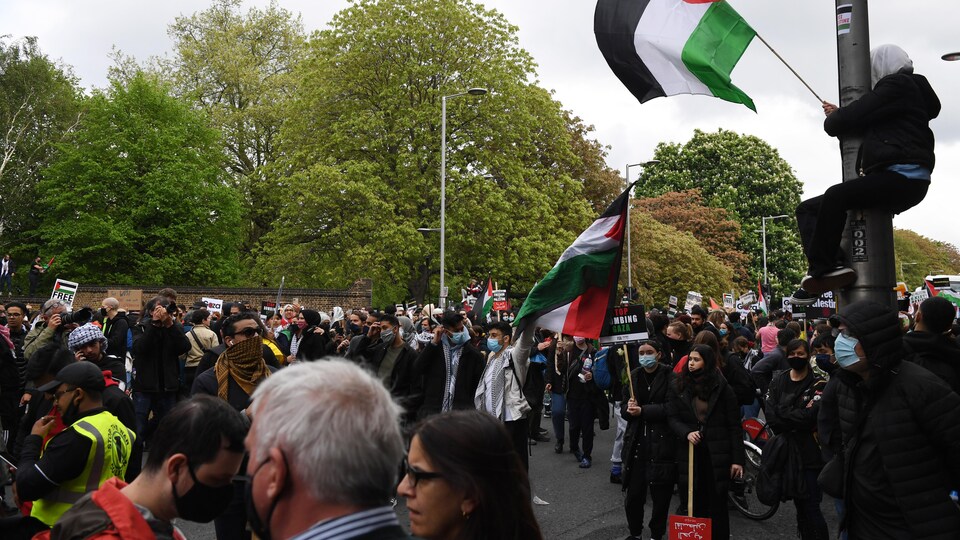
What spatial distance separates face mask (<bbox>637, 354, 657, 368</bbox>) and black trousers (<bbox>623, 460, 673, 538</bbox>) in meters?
1.02

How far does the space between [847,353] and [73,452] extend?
12.6 feet

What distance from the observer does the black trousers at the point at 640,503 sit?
23.4ft

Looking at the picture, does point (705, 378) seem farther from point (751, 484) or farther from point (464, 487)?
point (464, 487)

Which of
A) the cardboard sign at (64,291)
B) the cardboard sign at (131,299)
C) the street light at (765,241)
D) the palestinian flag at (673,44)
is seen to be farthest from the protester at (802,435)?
the street light at (765,241)

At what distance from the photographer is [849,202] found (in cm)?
435

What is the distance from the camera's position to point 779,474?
7059mm

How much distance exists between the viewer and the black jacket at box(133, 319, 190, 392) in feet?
32.6

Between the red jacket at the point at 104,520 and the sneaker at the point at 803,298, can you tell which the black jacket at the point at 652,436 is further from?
the red jacket at the point at 104,520

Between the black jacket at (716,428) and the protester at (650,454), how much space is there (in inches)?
4.4

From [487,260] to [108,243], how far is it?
15.4m

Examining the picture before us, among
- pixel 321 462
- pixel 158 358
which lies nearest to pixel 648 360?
pixel 158 358

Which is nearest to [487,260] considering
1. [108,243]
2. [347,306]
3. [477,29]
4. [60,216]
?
[347,306]

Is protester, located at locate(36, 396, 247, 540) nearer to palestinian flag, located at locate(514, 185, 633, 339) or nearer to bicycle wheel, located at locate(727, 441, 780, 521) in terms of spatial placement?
palestinian flag, located at locate(514, 185, 633, 339)

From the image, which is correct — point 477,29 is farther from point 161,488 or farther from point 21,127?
point 161,488
